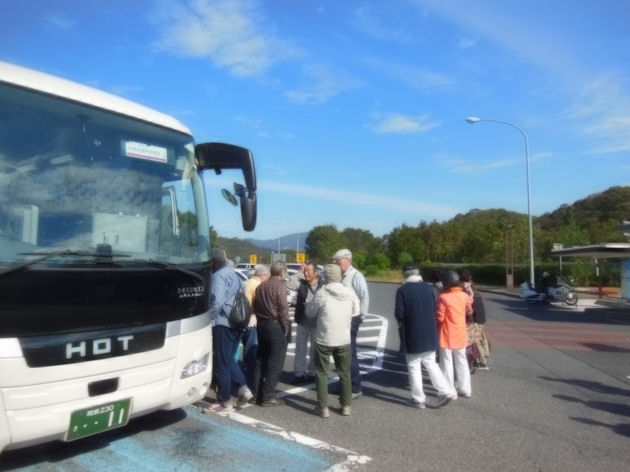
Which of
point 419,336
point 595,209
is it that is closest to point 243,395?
point 419,336

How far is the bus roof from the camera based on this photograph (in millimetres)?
4125

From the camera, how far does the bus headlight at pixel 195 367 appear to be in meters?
4.79

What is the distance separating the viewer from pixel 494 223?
4931 centimetres

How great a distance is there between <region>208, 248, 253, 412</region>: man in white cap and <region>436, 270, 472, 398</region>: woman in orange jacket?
2587 millimetres

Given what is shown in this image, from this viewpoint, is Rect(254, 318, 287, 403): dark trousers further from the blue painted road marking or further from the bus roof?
the bus roof

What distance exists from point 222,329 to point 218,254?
2.89ft

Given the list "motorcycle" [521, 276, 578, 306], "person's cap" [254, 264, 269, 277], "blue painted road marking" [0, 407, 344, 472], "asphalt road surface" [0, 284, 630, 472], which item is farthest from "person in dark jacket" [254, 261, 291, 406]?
"motorcycle" [521, 276, 578, 306]

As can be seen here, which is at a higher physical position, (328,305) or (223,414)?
(328,305)

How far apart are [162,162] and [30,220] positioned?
145 cm

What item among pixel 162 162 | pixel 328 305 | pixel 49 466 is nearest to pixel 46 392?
pixel 49 466

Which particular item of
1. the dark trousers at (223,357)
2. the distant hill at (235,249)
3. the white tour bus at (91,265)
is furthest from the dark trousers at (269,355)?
the distant hill at (235,249)

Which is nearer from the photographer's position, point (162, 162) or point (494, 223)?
point (162, 162)

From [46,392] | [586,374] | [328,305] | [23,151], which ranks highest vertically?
[23,151]

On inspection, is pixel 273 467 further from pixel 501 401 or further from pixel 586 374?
pixel 586 374
